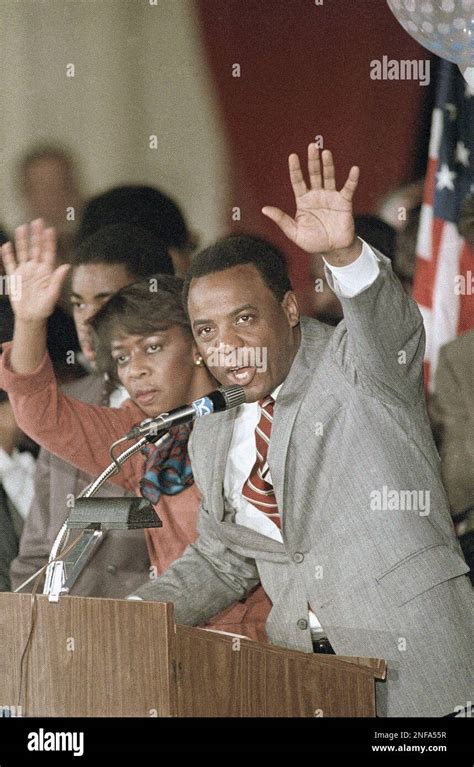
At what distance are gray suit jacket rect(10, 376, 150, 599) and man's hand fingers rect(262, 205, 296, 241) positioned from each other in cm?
88

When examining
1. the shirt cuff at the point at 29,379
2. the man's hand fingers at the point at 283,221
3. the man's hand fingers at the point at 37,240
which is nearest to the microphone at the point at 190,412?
the man's hand fingers at the point at 283,221

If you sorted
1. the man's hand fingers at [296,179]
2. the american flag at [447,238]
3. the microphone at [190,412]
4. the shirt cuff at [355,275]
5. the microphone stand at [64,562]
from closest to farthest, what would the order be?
the microphone stand at [64,562]
the microphone at [190,412]
the shirt cuff at [355,275]
the man's hand fingers at [296,179]
the american flag at [447,238]

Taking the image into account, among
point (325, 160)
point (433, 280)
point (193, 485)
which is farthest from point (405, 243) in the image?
point (193, 485)

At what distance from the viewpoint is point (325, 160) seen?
3039 millimetres

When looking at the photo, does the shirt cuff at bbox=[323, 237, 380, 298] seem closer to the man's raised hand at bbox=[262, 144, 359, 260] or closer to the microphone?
the man's raised hand at bbox=[262, 144, 359, 260]

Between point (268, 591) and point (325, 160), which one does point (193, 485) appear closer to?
point (268, 591)

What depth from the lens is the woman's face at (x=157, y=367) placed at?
3598mm

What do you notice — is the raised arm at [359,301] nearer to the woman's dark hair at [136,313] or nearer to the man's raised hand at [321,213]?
the man's raised hand at [321,213]

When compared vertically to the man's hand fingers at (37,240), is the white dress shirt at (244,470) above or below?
below

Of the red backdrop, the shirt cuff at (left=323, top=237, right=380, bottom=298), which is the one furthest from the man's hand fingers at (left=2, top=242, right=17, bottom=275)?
the shirt cuff at (left=323, top=237, right=380, bottom=298)

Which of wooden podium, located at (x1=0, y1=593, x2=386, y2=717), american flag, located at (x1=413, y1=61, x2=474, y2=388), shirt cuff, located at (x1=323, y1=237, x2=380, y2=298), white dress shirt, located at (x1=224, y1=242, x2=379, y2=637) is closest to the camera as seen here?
wooden podium, located at (x1=0, y1=593, x2=386, y2=717)

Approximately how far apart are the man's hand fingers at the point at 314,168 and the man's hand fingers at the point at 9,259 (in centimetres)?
109

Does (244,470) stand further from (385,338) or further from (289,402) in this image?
(385,338)

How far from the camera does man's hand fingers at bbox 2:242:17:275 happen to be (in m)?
3.72
